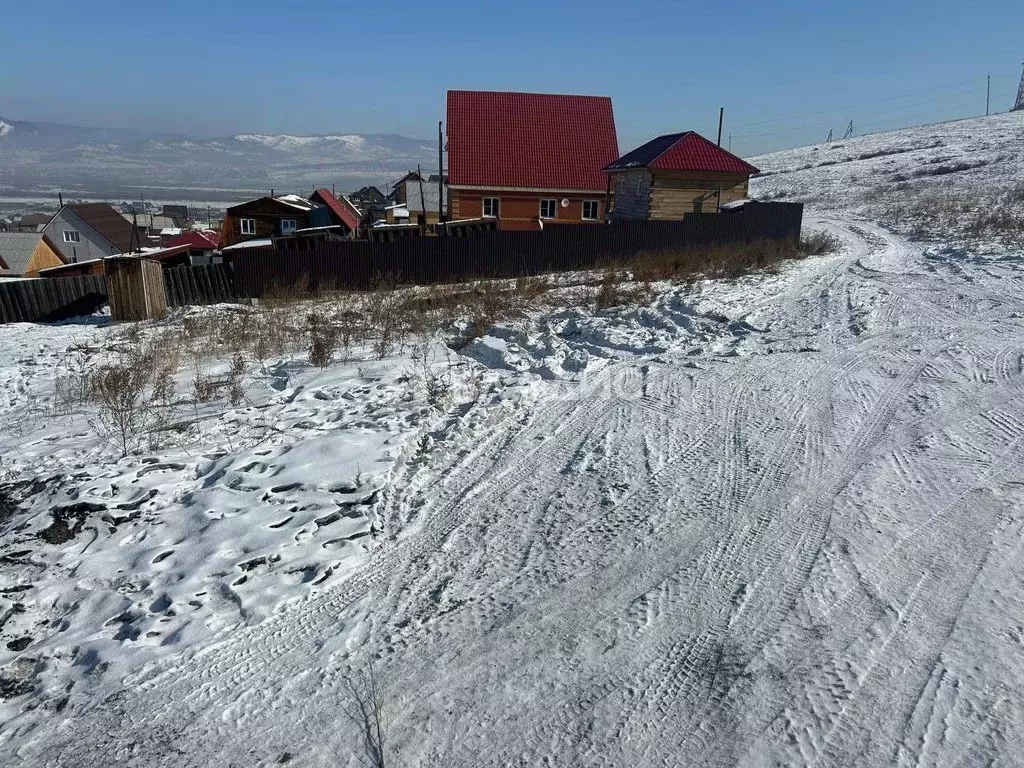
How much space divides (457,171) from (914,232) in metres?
19.5

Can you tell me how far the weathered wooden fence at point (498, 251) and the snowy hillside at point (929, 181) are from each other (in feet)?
19.2

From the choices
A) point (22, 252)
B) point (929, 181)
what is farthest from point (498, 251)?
point (22, 252)

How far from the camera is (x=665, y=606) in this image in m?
3.58

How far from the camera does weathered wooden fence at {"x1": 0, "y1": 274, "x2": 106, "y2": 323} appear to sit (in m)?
17.8

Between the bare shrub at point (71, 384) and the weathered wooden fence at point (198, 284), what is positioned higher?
the weathered wooden fence at point (198, 284)

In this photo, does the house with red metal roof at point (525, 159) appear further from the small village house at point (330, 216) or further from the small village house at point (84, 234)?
the small village house at point (84, 234)

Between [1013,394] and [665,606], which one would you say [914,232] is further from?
[665,606]

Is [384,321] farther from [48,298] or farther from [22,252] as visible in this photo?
[22,252]

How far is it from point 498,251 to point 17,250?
44.6m

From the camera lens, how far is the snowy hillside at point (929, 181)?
73.4 feet

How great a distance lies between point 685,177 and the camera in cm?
2695

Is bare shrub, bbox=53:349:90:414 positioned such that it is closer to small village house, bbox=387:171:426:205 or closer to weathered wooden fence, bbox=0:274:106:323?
weathered wooden fence, bbox=0:274:106:323

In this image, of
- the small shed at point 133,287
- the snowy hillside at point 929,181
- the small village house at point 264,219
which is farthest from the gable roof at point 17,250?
the snowy hillside at point 929,181

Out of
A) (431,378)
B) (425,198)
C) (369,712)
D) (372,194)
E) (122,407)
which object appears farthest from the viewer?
(372,194)
